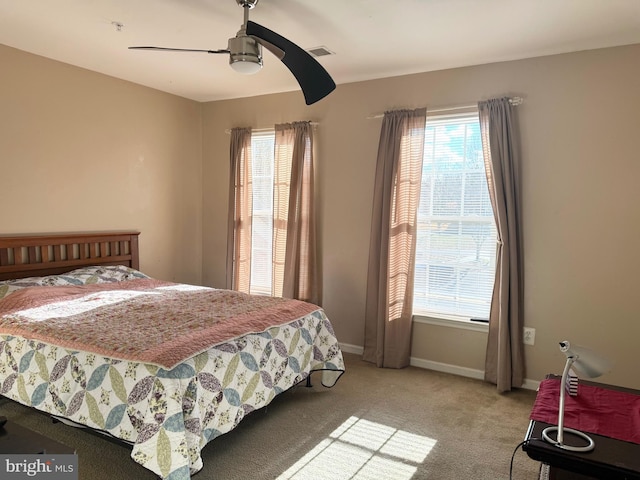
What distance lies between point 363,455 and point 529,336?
5.49 ft

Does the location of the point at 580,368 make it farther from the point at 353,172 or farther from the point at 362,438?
the point at 353,172

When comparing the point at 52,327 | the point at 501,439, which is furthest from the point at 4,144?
the point at 501,439

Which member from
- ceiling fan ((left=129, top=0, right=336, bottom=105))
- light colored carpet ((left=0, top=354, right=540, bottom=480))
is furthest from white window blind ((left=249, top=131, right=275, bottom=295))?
ceiling fan ((left=129, top=0, right=336, bottom=105))

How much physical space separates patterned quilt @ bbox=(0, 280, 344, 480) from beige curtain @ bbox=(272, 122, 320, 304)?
1.38m

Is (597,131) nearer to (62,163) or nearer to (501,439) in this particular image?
(501,439)

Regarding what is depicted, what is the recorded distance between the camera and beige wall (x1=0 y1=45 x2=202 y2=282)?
3.34 m

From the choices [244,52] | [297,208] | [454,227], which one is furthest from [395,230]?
[244,52]

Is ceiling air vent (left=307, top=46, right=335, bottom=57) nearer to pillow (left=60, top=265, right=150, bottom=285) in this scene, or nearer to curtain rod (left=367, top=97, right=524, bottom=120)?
curtain rod (left=367, top=97, right=524, bottom=120)

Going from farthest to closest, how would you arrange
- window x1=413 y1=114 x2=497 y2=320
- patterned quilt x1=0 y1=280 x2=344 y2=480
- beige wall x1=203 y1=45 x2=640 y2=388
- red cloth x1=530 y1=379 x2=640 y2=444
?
window x1=413 y1=114 x2=497 y2=320
beige wall x1=203 y1=45 x2=640 y2=388
patterned quilt x1=0 y1=280 x2=344 y2=480
red cloth x1=530 y1=379 x2=640 y2=444

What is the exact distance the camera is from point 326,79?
7.22 ft

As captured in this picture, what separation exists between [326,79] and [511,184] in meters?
1.76

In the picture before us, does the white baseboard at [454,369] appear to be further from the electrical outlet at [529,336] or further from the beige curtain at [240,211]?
the beige curtain at [240,211]

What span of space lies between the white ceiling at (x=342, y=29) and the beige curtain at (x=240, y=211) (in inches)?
38.3

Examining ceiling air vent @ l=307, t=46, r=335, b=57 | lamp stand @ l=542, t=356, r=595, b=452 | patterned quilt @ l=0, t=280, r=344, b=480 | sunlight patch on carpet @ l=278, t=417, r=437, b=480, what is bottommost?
sunlight patch on carpet @ l=278, t=417, r=437, b=480
